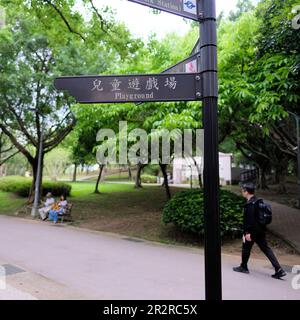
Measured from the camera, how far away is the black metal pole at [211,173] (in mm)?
2887

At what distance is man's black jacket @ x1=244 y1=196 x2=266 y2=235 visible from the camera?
6.23 metres

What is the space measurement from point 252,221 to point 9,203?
19.8 metres

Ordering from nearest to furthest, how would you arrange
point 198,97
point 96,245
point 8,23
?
point 198,97 → point 96,245 → point 8,23

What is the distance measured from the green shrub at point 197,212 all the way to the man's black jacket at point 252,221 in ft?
9.19

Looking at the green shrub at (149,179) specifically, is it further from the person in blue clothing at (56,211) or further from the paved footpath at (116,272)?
the paved footpath at (116,272)

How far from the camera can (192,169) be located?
119 feet

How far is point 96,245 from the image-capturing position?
951 cm

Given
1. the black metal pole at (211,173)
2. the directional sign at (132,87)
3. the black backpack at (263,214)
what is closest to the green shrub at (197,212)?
the black backpack at (263,214)

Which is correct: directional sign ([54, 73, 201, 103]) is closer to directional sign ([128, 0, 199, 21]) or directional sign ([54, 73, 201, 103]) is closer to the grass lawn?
directional sign ([128, 0, 199, 21])

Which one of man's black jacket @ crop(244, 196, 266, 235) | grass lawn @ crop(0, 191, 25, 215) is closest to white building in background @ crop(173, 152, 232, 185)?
grass lawn @ crop(0, 191, 25, 215)

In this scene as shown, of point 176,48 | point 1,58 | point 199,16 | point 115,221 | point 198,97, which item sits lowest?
point 115,221
